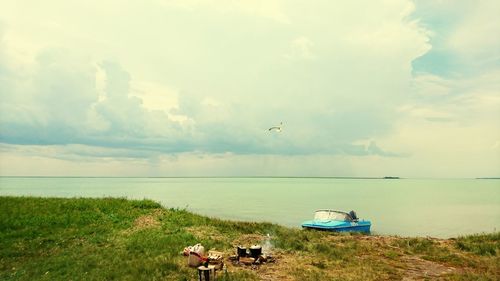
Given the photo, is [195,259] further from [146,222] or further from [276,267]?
[146,222]

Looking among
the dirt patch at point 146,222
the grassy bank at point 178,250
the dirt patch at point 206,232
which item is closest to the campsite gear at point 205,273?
the grassy bank at point 178,250

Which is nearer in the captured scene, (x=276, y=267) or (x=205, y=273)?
(x=205, y=273)

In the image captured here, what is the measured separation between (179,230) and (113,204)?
11.3m

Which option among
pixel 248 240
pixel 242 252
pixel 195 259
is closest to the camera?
pixel 195 259

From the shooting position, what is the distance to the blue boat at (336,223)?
113 ft

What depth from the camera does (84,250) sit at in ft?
67.2

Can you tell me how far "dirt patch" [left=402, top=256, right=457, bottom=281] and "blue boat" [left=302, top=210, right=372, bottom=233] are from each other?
47.6 ft

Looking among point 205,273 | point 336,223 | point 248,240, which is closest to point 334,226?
point 336,223

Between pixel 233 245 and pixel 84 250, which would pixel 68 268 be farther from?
pixel 233 245

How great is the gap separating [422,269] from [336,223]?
682 inches

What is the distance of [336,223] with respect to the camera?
115 ft

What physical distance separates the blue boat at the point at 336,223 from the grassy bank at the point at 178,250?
→ 6841 mm

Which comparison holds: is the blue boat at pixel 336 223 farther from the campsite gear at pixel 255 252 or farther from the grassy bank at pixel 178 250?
the campsite gear at pixel 255 252

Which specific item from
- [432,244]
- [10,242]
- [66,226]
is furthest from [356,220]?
[10,242]
